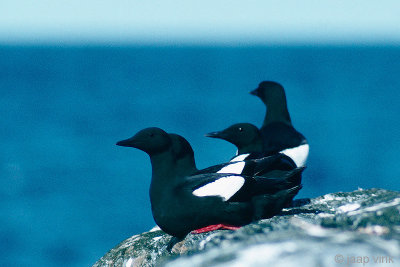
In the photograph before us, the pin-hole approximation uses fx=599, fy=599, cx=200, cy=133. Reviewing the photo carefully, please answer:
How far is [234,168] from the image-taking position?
473 centimetres

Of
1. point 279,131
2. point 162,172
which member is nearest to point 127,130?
point 279,131

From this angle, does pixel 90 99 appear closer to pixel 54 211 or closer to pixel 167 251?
pixel 54 211

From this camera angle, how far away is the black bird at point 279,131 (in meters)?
6.15

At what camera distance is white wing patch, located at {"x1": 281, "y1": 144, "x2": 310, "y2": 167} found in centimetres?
606

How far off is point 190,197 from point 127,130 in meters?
31.8

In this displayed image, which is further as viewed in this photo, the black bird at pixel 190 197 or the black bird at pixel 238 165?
the black bird at pixel 238 165


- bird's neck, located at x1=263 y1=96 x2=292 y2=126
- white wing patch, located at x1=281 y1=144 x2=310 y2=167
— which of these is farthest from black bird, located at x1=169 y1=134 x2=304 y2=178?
bird's neck, located at x1=263 y1=96 x2=292 y2=126

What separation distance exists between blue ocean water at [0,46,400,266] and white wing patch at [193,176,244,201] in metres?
14.0

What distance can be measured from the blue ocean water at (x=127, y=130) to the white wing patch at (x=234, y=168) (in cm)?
1368

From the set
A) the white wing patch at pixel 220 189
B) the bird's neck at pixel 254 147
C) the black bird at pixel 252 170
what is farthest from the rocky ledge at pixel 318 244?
the bird's neck at pixel 254 147

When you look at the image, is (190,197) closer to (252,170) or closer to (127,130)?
(252,170)

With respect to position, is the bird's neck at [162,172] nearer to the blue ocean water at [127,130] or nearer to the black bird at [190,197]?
the black bird at [190,197]

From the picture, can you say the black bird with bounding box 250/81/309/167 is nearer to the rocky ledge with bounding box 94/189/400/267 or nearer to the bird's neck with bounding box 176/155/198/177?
the bird's neck with bounding box 176/155/198/177

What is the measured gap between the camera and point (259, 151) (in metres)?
5.60
